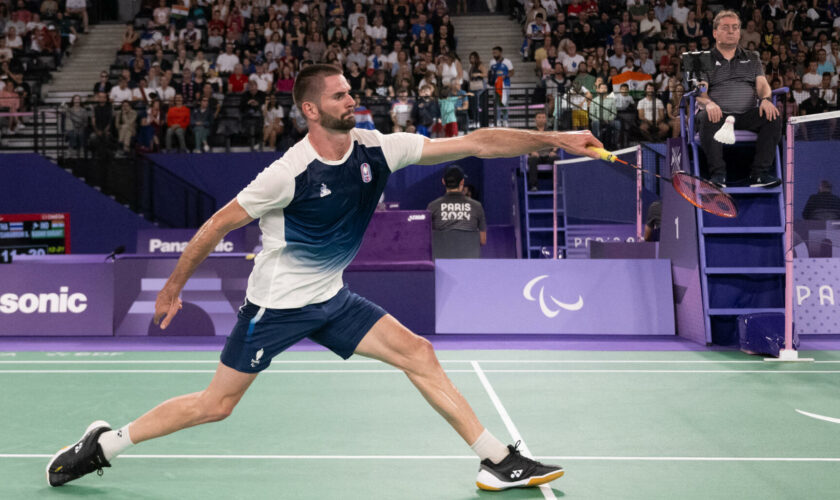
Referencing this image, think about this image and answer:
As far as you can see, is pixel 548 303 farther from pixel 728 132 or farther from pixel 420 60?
pixel 420 60

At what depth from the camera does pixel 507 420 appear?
6367mm

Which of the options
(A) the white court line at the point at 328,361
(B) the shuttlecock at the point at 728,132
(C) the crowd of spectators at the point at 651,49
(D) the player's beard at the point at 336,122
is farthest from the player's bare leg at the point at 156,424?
(C) the crowd of spectators at the point at 651,49

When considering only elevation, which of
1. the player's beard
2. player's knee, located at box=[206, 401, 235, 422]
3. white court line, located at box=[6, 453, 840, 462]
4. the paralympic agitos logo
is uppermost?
the player's beard

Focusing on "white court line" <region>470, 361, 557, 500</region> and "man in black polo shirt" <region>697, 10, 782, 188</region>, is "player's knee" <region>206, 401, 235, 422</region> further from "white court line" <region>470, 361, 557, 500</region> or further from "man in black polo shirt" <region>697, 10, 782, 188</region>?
"man in black polo shirt" <region>697, 10, 782, 188</region>

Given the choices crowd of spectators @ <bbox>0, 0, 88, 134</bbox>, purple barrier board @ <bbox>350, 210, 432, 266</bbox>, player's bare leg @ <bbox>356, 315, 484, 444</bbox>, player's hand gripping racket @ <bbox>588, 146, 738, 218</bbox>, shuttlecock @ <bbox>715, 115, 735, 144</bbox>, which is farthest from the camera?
crowd of spectators @ <bbox>0, 0, 88, 134</bbox>

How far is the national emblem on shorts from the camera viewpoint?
14.5 ft

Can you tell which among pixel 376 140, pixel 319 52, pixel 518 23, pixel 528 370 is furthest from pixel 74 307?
pixel 518 23

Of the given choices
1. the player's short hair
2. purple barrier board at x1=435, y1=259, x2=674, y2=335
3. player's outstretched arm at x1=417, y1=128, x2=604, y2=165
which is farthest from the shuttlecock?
the player's short hair

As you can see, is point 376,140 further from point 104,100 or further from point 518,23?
point 518,23

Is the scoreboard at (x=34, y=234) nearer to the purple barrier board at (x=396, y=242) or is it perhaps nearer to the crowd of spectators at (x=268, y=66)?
the crowd of spectators at (x=268, y=66)

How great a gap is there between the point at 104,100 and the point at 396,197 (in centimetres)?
662

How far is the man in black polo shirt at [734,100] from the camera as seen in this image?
9.09 metres

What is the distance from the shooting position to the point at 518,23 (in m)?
25.5

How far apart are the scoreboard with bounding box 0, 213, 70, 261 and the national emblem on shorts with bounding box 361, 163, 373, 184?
49.9 feet
